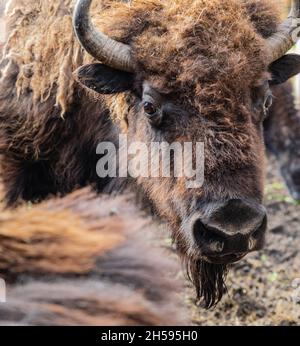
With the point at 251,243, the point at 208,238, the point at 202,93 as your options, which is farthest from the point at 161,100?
the point at 251,243

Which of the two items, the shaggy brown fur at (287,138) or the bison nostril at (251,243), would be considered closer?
the bison nostril at (251,243)

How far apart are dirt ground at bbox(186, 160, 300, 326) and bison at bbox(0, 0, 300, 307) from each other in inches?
33.2

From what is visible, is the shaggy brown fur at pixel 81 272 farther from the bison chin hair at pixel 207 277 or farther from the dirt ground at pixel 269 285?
the dirt ground at pixel 269 285

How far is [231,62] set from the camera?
4430 millimetres

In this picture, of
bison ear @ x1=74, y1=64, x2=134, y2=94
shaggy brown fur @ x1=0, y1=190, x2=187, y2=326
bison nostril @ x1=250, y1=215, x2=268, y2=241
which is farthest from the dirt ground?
shaggy brown fur @ x1=0, y1=190, x2=187, y2=326

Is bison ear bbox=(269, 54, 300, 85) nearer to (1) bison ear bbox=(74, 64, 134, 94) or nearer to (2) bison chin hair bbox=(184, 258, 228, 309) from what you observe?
(1) bison ear bbox=(74, 64, 134, 94)

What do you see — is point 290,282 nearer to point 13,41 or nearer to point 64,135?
point 64,135

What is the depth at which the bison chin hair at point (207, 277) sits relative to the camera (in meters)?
5.00

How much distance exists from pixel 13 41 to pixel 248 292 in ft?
9.79

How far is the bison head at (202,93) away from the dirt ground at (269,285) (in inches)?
39.6

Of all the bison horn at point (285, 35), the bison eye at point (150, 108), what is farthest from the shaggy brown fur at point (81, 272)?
the bison horn at point (285, 35)

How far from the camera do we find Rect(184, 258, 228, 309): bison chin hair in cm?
500

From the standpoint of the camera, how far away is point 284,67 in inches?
207

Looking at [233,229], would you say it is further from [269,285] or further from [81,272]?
[269,285]
